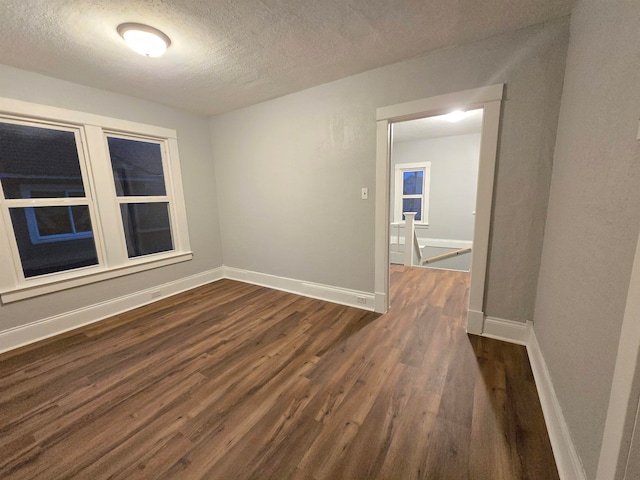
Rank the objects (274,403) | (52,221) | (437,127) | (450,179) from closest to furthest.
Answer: (274,403) → (52,221) → (437,127) → (450,179)

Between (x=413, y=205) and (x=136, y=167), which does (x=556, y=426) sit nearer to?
(x=136, y=167)

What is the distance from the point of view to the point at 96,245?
279 centimetres

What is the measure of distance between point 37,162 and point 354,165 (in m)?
3.14

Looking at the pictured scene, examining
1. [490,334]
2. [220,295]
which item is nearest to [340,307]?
[490,334]

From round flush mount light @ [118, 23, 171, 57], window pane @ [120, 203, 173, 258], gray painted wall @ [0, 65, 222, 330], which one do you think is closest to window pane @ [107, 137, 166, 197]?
window pane @ [120, 203, 173, 258]

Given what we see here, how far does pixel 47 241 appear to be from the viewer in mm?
2479

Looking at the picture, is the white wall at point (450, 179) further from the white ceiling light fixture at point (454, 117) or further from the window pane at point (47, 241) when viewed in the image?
the window pane at point (47, 241)

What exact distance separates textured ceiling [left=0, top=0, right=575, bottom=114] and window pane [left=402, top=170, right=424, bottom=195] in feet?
13.7

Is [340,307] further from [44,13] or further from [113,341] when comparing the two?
[44,13]

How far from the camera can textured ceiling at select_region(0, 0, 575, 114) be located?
1568 millimetres

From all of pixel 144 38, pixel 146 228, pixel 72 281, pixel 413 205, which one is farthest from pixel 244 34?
pixel 413 205

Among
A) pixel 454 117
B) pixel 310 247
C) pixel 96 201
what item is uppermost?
pixel 454 117

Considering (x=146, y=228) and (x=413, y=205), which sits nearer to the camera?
(x=146, y=228)

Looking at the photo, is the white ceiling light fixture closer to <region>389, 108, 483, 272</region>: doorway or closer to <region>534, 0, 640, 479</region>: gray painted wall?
<region>389, 108, 483, 272</region>: doorway
